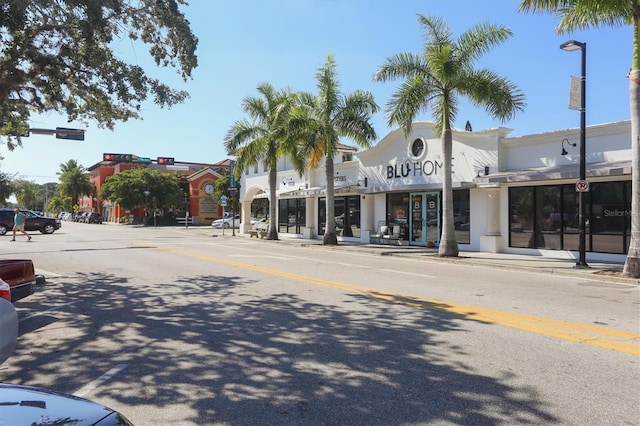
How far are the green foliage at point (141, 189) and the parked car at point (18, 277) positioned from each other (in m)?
51.7

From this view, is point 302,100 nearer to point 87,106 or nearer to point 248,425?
point 87,106

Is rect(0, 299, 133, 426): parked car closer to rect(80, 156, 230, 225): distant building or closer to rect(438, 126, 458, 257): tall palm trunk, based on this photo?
rect(438, 126, 458, 257): tall palm trunk

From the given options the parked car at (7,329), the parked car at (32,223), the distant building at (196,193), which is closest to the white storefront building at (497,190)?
the parked car at (7,329)

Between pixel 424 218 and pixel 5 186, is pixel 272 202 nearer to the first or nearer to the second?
pixel 424 218

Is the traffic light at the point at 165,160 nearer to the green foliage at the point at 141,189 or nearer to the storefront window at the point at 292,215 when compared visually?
the green foliage at the point at 141,189

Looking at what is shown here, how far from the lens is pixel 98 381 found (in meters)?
4.66

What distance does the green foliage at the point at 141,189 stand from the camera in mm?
57125

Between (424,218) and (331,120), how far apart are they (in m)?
6.69

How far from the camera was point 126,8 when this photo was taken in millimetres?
10438

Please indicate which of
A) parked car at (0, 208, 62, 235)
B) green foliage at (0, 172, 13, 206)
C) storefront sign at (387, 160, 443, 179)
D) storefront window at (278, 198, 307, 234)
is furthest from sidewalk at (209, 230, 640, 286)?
green foliage at (0, 172, 13, 206)

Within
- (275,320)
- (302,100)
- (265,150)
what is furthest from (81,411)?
(265,150)

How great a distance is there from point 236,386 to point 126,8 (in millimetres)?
9245

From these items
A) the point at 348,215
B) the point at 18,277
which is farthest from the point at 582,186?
the point at 348,215

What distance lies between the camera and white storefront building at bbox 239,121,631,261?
52.3 feet
